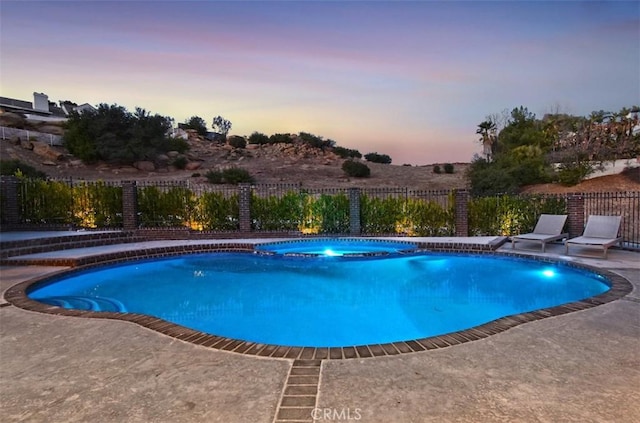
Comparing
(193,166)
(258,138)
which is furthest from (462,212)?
(258,138)

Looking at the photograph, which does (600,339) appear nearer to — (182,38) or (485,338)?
(485,338)

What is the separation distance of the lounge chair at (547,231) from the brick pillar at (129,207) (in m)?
12.1

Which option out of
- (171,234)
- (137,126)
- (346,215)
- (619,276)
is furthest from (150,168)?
(619,276)

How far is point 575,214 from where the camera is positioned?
35.2ft

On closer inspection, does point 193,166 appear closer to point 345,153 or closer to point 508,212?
point 345,153

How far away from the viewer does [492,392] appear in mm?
2592

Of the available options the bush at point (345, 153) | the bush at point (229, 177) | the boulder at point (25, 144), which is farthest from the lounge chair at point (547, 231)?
the bush at point (345, 153)

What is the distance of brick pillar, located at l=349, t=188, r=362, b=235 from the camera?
44.2ft

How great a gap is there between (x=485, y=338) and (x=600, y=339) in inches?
41.8

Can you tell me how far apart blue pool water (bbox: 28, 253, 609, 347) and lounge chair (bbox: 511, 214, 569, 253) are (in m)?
1.07

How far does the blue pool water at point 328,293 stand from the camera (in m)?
5.21

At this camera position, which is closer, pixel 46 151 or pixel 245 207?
pixel 245 207

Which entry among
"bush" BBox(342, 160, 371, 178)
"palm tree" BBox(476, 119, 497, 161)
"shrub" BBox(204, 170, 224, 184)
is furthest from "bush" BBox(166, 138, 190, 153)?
"palm tree" BBox(476, 119, 497, 161)

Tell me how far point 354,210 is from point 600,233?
23.4 ft
